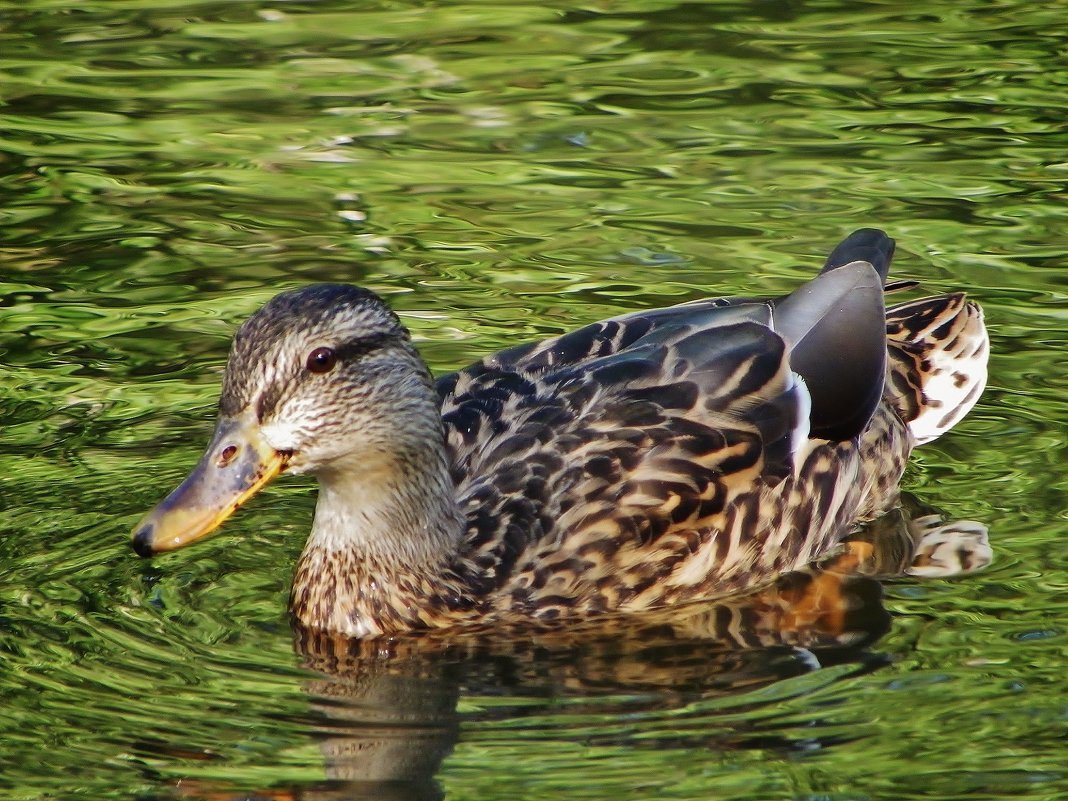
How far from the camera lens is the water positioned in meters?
6.33

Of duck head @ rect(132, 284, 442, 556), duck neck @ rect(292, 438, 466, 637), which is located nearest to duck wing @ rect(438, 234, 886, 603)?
duck neck @ rect(292, 438, 466, 637)

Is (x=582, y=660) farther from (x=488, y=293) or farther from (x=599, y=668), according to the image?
(x=488, y=293)

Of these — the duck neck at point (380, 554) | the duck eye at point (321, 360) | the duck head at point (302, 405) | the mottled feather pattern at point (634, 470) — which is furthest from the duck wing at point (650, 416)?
the duck eye at point (321, 360)

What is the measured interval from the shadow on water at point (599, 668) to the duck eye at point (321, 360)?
3.43 ft

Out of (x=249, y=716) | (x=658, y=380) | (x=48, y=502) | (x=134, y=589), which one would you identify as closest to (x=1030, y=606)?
(x=658, y=380)

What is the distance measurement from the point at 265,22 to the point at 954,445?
23.4ft

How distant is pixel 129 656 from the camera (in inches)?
272

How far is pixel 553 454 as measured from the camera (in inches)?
298

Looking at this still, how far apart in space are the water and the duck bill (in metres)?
0.50

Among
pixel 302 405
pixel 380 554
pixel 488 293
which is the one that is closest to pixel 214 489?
pixel 302 405

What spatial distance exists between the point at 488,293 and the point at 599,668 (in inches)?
140

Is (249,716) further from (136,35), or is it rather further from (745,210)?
(136,35)

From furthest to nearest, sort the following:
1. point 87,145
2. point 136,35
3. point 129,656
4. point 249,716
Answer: point 136,35 < point 87,145 < point 129,656 < point 249,716

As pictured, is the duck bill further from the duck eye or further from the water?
the water
